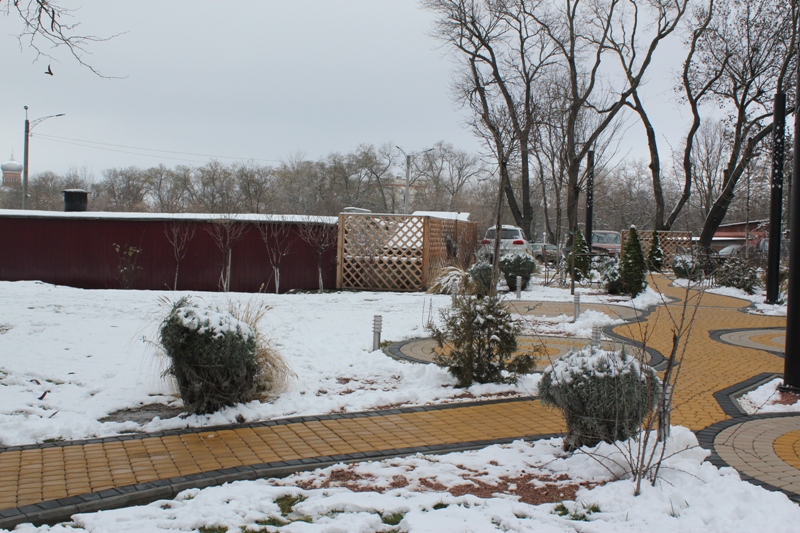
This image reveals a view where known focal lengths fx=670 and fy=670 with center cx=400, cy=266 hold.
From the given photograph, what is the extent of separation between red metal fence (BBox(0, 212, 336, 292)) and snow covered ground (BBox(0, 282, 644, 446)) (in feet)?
20.3

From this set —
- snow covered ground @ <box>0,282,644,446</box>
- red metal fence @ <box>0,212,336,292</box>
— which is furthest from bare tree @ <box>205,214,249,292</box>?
snow covered ground @ <box>0,282,644,446</box>

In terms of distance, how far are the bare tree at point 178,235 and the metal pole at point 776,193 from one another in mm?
12853

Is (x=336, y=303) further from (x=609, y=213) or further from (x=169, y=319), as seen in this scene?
(x=609, y=213)

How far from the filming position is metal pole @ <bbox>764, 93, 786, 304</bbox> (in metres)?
12.0

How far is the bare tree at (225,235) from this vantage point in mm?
16516

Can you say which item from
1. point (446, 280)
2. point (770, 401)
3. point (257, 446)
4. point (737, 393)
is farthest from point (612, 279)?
point (257, 446)

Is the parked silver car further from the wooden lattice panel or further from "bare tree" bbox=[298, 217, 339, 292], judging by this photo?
"bare tree" bbox=[298, 217, 339, 292]

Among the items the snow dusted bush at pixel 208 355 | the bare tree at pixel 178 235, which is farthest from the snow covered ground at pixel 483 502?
the bare tree at pixel 178 235

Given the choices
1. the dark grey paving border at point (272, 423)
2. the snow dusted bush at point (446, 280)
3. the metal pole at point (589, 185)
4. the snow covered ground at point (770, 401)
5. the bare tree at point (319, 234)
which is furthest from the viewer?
the metal pole at point (589, 185)

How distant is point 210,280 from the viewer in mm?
17141

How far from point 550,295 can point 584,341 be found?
631cm

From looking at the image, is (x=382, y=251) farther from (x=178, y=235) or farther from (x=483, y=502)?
(x=483, y=502)

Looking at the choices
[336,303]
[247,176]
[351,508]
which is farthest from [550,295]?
[247,176]

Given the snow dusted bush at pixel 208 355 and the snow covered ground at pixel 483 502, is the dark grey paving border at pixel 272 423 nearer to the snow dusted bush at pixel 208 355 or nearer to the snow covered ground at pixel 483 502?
the snow dusted bush at pixel 208 355
